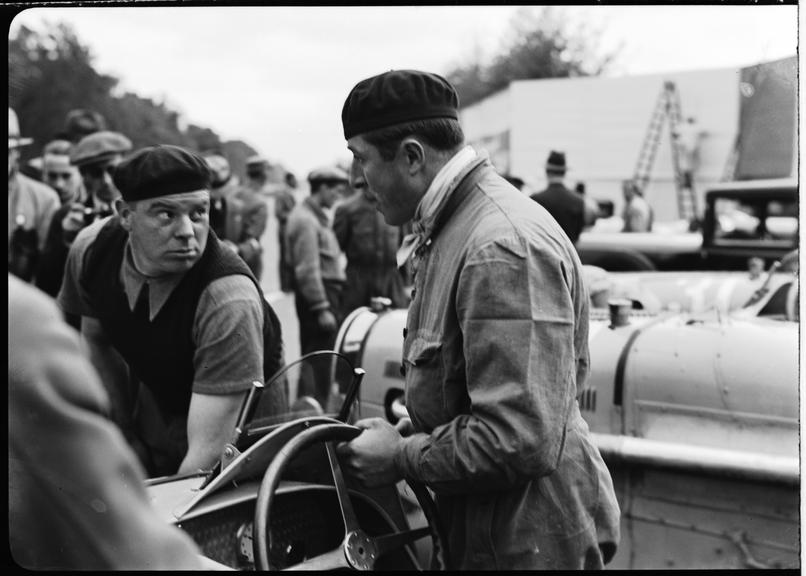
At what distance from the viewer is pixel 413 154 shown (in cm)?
197

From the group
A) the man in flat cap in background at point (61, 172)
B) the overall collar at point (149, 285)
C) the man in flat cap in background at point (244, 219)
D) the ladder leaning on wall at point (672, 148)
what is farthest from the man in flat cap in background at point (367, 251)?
the ladder leaning on wall at point (672, 148)

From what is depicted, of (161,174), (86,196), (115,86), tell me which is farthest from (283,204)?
(115,86)

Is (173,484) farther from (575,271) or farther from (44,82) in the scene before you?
(44,82)

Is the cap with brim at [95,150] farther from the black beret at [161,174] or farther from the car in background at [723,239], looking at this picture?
the car in background at [723,239]

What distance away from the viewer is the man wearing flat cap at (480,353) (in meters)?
1.75

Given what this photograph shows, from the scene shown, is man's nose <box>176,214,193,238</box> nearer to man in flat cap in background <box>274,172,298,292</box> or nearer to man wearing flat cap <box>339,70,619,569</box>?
man wearing flat cap <box>339,70,619,569</box>

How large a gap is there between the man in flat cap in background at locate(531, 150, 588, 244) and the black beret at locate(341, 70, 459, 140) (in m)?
4.28

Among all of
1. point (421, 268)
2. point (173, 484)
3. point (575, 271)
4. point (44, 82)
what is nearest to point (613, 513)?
point (575, 271)

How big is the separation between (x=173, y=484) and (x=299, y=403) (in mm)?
1007

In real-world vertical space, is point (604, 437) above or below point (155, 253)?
below

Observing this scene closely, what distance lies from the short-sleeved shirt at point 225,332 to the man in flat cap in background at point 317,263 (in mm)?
3555

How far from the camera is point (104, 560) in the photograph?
1.07 m

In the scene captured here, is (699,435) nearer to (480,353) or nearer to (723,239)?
(480,353)

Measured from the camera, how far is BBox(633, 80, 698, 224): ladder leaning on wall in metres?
12.8
